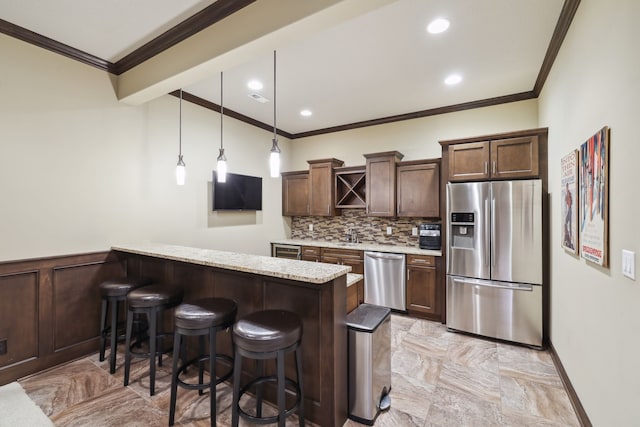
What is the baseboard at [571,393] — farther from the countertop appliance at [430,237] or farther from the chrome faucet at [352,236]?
the chrome faucet at [352,236]

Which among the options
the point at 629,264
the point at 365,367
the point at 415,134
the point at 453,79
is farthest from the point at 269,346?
the point at 415,134

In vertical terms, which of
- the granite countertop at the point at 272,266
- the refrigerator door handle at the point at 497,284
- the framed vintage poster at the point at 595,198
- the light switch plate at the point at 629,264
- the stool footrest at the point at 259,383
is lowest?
the stool footrest at the point at 259,383

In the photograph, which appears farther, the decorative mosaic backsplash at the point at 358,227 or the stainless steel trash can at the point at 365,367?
the decorative mosaic backsplash at the point at 358,227

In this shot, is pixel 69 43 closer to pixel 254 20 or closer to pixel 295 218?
pixel 254 20

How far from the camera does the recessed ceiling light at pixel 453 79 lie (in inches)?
128

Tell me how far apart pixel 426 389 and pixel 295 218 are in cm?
391

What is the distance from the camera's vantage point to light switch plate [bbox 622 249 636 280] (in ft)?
4.28

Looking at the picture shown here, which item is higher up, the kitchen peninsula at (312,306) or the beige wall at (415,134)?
the beige wall at (415,134)

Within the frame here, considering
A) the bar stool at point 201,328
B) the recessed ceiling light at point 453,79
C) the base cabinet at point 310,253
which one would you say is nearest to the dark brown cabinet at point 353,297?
the bar stool at point 201,328

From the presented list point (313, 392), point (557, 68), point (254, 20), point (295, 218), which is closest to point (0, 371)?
point (313, 392)

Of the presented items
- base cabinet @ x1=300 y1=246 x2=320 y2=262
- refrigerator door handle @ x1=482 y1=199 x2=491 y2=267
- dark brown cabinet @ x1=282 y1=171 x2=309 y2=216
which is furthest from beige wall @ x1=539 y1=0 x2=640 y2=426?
dark brown cabinet @ x1=282 y1=171 x2=309 y2=216

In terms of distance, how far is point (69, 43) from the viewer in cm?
262

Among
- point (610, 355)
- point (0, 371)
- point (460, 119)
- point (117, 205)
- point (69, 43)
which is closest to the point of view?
point (610, 355)

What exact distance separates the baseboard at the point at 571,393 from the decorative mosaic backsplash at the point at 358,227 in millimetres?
2105
